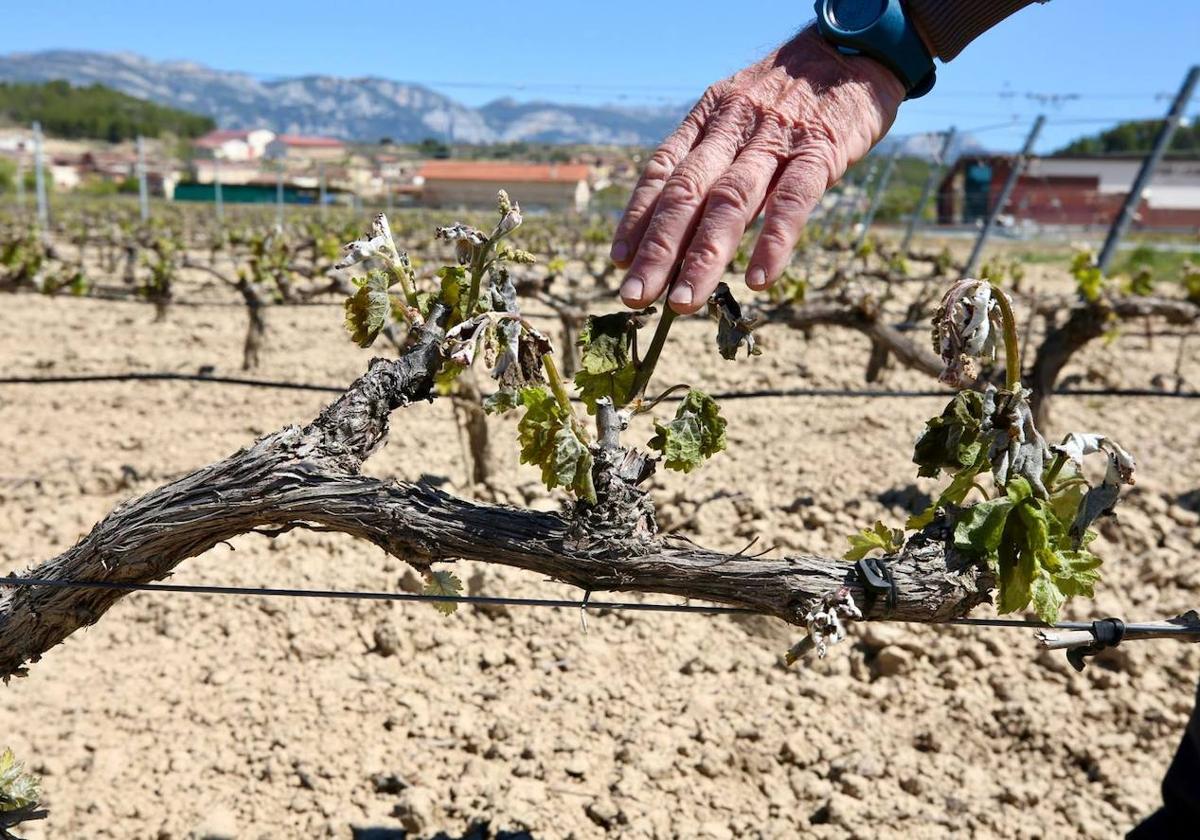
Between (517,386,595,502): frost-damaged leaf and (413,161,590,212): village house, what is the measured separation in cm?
3371

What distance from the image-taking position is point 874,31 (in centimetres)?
169

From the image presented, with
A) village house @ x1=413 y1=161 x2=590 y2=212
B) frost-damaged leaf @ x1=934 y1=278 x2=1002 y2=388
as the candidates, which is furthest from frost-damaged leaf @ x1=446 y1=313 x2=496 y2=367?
village house @ x1=413 y1=161 x2=590 y2=212

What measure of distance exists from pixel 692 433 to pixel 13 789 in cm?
172

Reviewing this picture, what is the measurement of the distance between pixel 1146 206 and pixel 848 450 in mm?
23412

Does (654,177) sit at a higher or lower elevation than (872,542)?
higher

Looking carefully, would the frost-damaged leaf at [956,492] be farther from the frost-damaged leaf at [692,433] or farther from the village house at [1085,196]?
the village house at [1085,196]

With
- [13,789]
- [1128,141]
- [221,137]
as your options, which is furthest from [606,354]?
[221,137]

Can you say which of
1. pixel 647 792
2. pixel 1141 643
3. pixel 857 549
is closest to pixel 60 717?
pixel 647 792

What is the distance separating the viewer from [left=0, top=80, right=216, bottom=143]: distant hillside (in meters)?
89.5

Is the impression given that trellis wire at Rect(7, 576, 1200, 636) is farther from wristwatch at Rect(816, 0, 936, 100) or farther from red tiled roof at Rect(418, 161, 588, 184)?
red tiled roof at Rect(418, 161, 588, 184)

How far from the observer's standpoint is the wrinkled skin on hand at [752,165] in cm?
141

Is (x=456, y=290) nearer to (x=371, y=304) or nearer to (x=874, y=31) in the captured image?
(x=371, y=304)

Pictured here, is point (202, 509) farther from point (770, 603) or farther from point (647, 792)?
point (647, 792)

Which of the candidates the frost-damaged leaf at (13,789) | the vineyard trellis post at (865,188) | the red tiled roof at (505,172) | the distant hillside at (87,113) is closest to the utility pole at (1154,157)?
the vineyard trellis post at (865,188)
